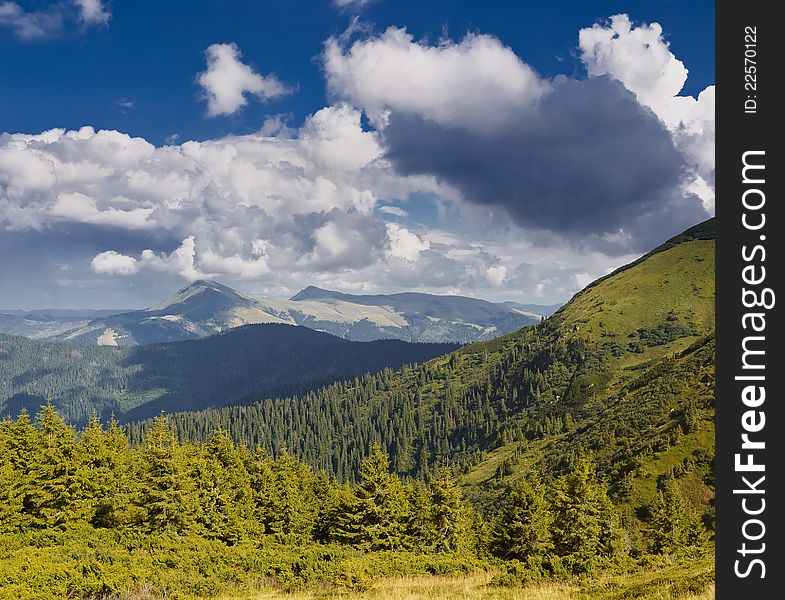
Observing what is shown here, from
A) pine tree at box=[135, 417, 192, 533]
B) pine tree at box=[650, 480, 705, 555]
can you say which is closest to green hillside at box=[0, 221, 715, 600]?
pine tree at box=[135, 417, 192, 533]

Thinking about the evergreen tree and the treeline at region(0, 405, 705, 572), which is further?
the evergreen tree

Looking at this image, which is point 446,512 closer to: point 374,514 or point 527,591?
point 374,514

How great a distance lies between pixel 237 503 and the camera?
58906 mm

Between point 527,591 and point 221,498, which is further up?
point 527,591

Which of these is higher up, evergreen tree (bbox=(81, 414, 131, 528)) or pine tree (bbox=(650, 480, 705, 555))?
evergreen tree (bbox=(81, 414, 131, 528))

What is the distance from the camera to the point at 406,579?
27.2 meters

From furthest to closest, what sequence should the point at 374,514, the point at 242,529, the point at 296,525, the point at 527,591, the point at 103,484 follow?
1. the point at 296,525
2. the point at 242,529
3. the point at 374,514
4. the point at 103,484
5. the point at 527,591

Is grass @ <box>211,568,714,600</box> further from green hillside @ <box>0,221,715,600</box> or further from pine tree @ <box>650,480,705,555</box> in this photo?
pine tree @ <box>650,480,705,555</box>

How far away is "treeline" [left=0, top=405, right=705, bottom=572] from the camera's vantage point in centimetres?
4616

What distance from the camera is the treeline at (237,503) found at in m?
46.2

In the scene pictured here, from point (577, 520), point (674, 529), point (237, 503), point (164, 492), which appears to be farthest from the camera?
point (674, 529)

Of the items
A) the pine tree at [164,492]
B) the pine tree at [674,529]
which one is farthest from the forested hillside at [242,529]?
the pine tree at [674,529]

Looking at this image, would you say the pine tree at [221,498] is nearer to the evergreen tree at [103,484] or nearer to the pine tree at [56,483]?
the evergreen tree at [103,484]

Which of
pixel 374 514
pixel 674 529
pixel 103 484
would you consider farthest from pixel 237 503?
pixel 674 529
